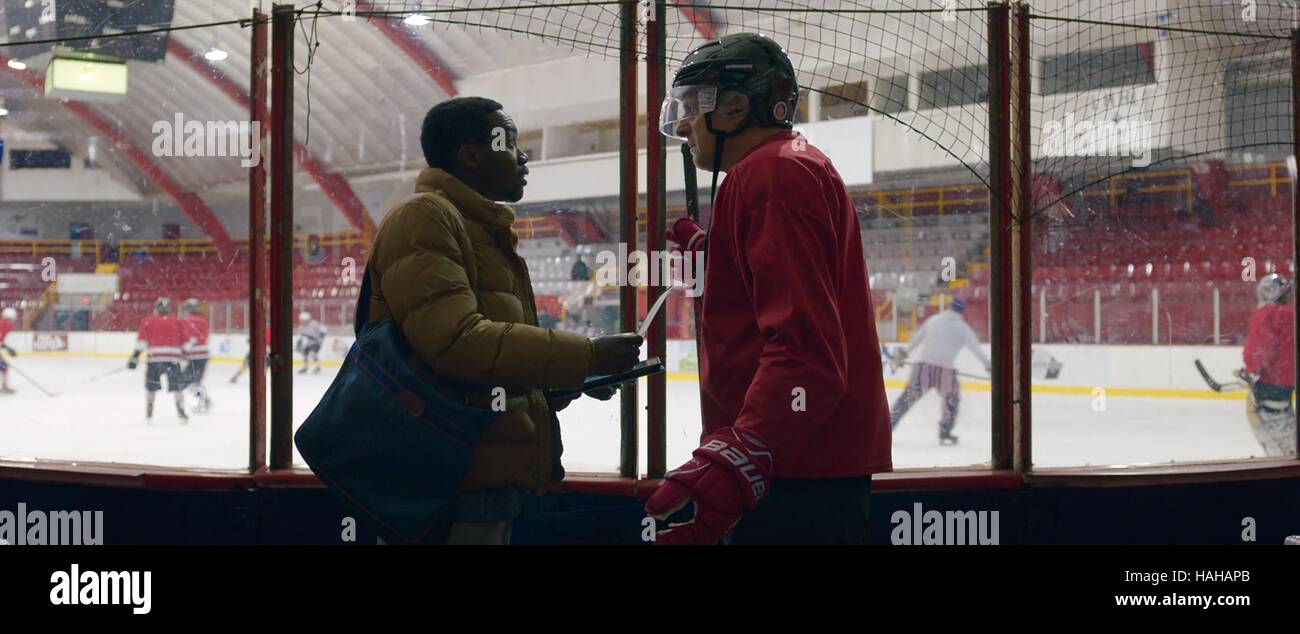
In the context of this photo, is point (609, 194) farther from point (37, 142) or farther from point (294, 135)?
point (37, 142)

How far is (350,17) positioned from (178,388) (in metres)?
1.78

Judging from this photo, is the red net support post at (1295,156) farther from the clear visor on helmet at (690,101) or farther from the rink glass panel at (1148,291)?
the clear visor on helmet at (690,101)

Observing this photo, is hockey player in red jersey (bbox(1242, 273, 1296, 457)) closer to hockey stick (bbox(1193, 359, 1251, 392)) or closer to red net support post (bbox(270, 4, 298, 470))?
hockey stick (bbox(1193, 359, 1251, 392))

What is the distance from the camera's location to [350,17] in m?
3.27

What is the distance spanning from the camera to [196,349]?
3752 mm

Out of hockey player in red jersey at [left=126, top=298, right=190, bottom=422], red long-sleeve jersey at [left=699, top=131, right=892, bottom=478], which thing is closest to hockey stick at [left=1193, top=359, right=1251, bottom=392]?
red long-sleeve jersey at [left=699, top=131, right=892, bottom=478]

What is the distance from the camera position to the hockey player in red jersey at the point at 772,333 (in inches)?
44.2

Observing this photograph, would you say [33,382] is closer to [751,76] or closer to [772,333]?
[751,76]

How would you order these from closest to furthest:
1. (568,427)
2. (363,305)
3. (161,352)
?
(363,305) < (568,427) < (161,352)

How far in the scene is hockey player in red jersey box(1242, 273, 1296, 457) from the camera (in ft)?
12.0

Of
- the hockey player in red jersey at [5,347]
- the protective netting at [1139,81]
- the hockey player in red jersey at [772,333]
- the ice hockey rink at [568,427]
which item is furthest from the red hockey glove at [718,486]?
the hockey player in red jersey at [5,347]

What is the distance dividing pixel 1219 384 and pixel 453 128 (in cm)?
435

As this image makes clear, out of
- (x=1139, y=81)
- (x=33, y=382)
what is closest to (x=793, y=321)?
(x=1139, y=81)

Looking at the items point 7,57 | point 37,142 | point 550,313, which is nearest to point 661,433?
point 550,313
